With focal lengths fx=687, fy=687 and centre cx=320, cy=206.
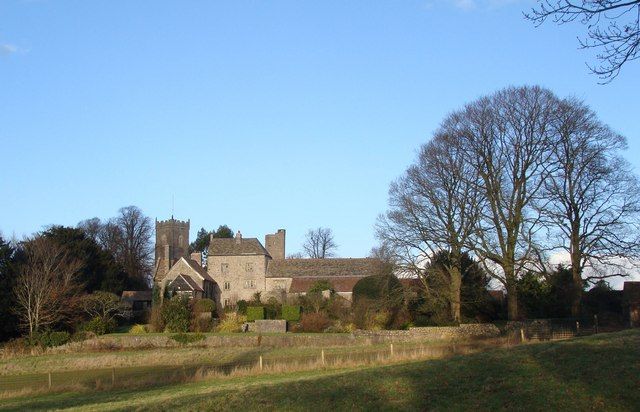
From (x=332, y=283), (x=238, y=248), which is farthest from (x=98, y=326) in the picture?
(x=238, y=248)

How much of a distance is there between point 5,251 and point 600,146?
37182 mm

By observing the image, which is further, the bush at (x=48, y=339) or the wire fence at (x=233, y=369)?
the bush at (x=48, y=339)

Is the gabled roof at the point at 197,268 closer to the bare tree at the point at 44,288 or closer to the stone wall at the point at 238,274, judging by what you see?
the stone wall at the point at 238,274

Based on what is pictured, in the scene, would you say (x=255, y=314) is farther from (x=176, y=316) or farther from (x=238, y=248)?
(x=238, y=248)

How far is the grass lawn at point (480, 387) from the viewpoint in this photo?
1269cm

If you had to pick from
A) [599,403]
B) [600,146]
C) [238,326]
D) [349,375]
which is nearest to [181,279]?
[238,326]

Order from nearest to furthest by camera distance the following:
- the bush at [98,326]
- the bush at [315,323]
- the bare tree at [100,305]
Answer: the bush at [315,323] → the bush at [98,326] → the bare tree at [100,305]

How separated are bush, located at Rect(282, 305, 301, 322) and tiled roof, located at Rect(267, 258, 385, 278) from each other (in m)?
15.9

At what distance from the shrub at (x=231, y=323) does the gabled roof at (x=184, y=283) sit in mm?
11754

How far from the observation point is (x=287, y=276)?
2638 inches

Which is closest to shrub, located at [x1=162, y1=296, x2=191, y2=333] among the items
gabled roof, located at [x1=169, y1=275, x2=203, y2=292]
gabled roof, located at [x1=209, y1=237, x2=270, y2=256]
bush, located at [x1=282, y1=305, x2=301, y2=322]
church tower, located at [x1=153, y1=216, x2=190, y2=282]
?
bush, located at [x1=282, y1=305, x2=301, y2=322]

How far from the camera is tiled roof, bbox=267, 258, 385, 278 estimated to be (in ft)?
213

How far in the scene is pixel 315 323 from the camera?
4425cm

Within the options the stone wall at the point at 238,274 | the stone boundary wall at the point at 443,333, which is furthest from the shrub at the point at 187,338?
the stone wall at the point at 238,274
